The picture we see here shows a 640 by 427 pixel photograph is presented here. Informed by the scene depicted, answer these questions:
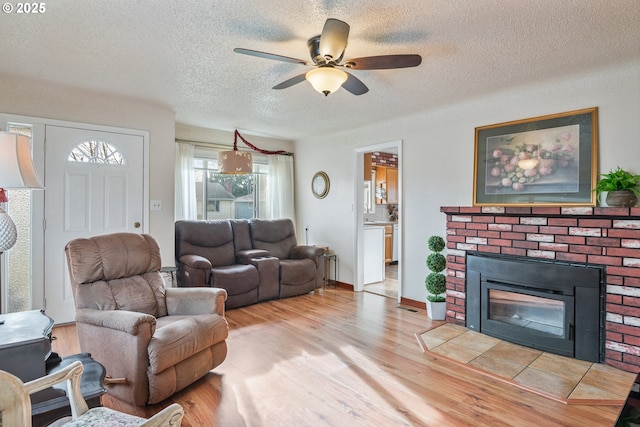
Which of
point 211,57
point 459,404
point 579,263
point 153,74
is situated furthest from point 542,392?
point 153,74

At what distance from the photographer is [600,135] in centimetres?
301

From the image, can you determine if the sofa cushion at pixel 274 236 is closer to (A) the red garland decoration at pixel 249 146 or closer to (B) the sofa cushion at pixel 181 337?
(A) the red garland decoration at pixel 249 146

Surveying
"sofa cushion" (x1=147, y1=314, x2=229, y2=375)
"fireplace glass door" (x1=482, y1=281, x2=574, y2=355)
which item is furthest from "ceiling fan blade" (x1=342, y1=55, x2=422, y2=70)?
"fireplace glass door" (x1=482, y1=281, x2=574, y2=355)

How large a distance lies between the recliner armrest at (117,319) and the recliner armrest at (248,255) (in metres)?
2.43

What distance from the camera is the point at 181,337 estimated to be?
223 cm

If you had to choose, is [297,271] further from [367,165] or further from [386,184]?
[386,184]

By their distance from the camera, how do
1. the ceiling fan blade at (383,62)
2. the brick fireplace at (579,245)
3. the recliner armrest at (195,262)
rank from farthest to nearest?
the recliner armrest at (195,262), the brick fireplace at (579,245), the ceiling fan blade at (383,62)

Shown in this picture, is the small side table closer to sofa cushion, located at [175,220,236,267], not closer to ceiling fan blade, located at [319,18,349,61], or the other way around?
sofa cushion, located at [175,220,236,267]

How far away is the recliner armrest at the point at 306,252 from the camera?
5140 mm

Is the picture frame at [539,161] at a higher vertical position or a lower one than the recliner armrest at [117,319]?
higher

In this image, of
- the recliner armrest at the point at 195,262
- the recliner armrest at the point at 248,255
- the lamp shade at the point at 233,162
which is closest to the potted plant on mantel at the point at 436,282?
the recliner armrest at the point at 248,255

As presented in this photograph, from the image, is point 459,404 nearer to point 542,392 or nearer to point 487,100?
point 542,392

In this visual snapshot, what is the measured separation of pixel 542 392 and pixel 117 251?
3.14m

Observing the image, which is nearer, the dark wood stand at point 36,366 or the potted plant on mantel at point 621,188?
the dark wood stand at point 36,366
